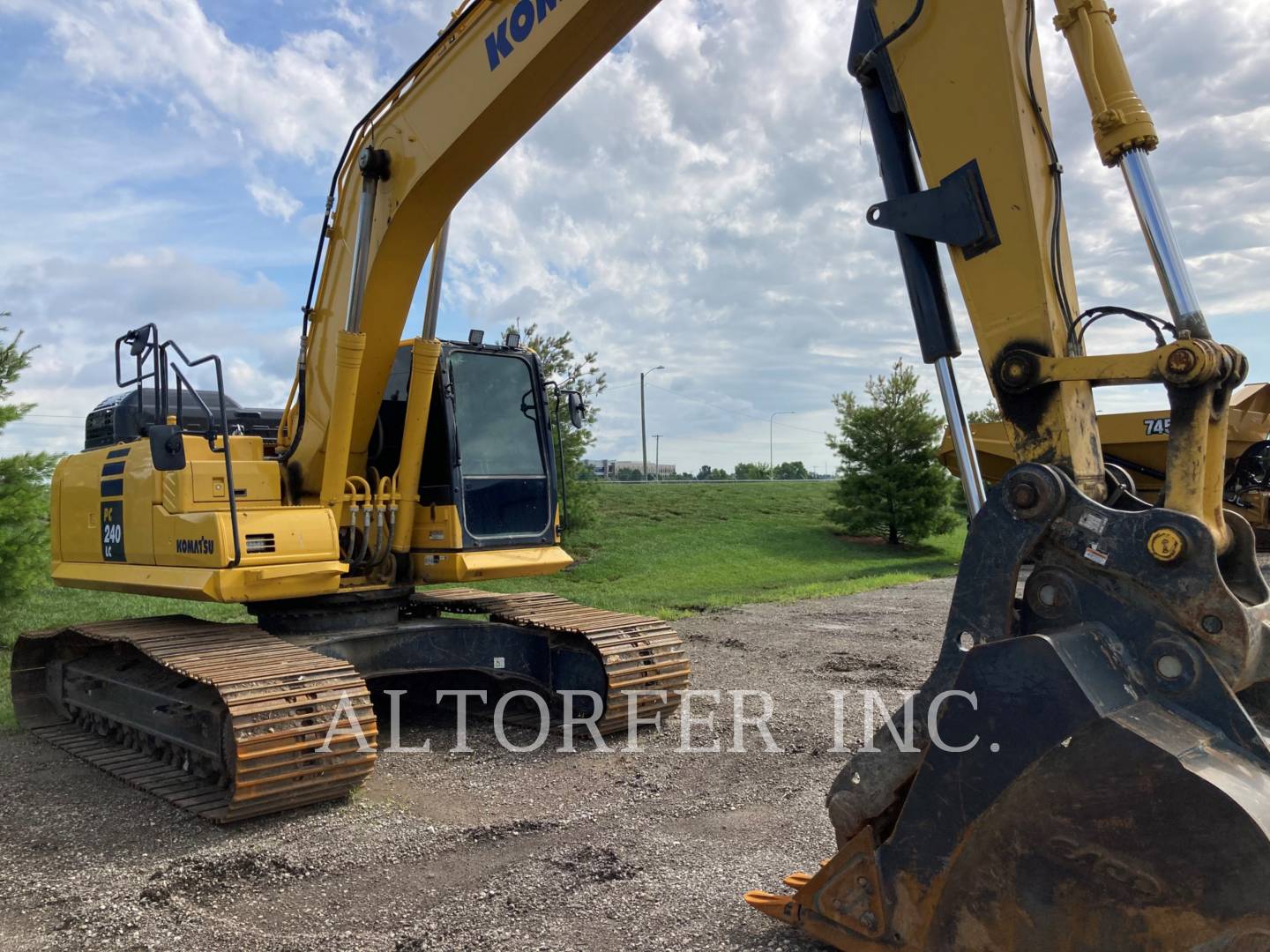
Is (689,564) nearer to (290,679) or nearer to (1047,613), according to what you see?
(290,679)

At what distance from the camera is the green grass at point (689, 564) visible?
13.0 meters

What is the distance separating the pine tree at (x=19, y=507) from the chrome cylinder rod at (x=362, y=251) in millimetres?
6383

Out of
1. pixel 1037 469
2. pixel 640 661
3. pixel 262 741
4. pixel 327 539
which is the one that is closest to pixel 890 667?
pixel 640 661

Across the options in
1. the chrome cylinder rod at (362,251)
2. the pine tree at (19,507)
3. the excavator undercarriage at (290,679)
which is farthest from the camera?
the pine tree at (19,507)

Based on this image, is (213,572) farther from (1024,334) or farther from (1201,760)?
(1201,760)

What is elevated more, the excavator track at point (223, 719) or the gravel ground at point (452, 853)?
the excavator track at point (223, 719)

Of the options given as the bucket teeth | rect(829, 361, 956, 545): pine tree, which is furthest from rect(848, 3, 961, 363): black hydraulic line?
rect(829, 361, 956, 545): pine tree

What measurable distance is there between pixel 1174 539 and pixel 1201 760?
53 cm

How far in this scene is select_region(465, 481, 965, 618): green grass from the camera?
15359 millimetres

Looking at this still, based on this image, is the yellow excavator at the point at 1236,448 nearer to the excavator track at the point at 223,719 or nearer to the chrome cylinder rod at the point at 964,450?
the excavator track at the point at 223,719

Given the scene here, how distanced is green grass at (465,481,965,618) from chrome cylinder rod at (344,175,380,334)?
6.93 metres

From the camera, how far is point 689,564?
65.5ft

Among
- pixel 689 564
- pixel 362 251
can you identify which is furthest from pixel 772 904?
pixel 689 564

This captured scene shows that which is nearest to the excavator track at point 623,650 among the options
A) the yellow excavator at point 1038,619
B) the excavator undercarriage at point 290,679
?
the excavator undercarriage at point 290,679
